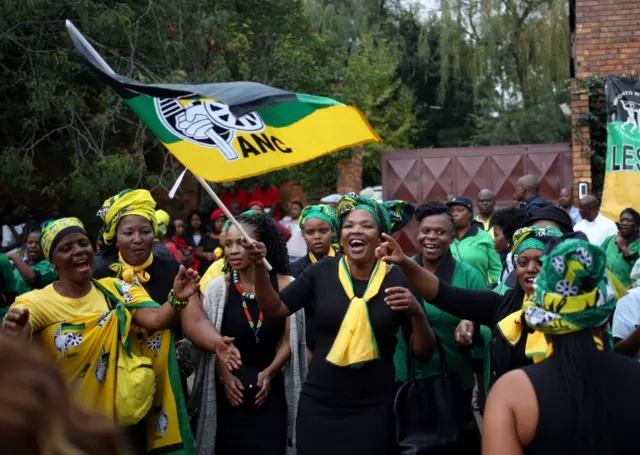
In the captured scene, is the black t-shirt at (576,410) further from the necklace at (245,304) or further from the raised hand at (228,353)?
the necklace at (245,304)

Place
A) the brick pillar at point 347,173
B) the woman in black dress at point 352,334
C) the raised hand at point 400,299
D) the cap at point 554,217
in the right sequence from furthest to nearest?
1. the brick pillar at point 347,173
2. the cap at point 554,217
3. the woman in black dress at point 352,334
4. the raised hand at point 400,299

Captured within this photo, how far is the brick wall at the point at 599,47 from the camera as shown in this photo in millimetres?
13875

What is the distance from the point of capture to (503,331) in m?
4.02

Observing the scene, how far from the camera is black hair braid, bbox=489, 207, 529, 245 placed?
655cm

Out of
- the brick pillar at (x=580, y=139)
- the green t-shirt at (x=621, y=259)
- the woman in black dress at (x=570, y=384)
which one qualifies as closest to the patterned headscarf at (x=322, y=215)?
the green t-shirt at (x=621, y=259)

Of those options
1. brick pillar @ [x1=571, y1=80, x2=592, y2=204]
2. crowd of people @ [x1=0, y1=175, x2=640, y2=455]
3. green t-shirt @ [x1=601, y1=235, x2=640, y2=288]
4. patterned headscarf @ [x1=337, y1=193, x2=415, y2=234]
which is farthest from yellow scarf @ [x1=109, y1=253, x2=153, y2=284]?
brick pillar @ [x1=571, y1=80, x2=592, y2=204]

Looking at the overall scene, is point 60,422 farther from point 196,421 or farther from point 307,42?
point 307,42

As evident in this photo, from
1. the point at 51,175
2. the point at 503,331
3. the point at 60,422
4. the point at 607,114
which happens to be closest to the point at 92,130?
the point at 51,175

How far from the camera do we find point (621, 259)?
31.1 feet

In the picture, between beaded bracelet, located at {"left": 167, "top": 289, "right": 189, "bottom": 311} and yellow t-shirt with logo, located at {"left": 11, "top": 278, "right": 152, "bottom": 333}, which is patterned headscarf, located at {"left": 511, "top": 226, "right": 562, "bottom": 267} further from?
yellow t-shirt with logo, located at {"left": 11, "top": 278, "right": 152, "bottom": 333}

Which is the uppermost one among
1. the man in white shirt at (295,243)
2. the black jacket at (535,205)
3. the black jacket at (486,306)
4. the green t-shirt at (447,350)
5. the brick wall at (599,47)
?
the brick wall at (599,47)

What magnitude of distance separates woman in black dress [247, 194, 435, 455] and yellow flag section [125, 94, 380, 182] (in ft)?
1.49

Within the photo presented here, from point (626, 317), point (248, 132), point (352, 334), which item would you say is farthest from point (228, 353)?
point (626, 317)

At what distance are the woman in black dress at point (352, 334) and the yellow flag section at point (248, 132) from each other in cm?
46
